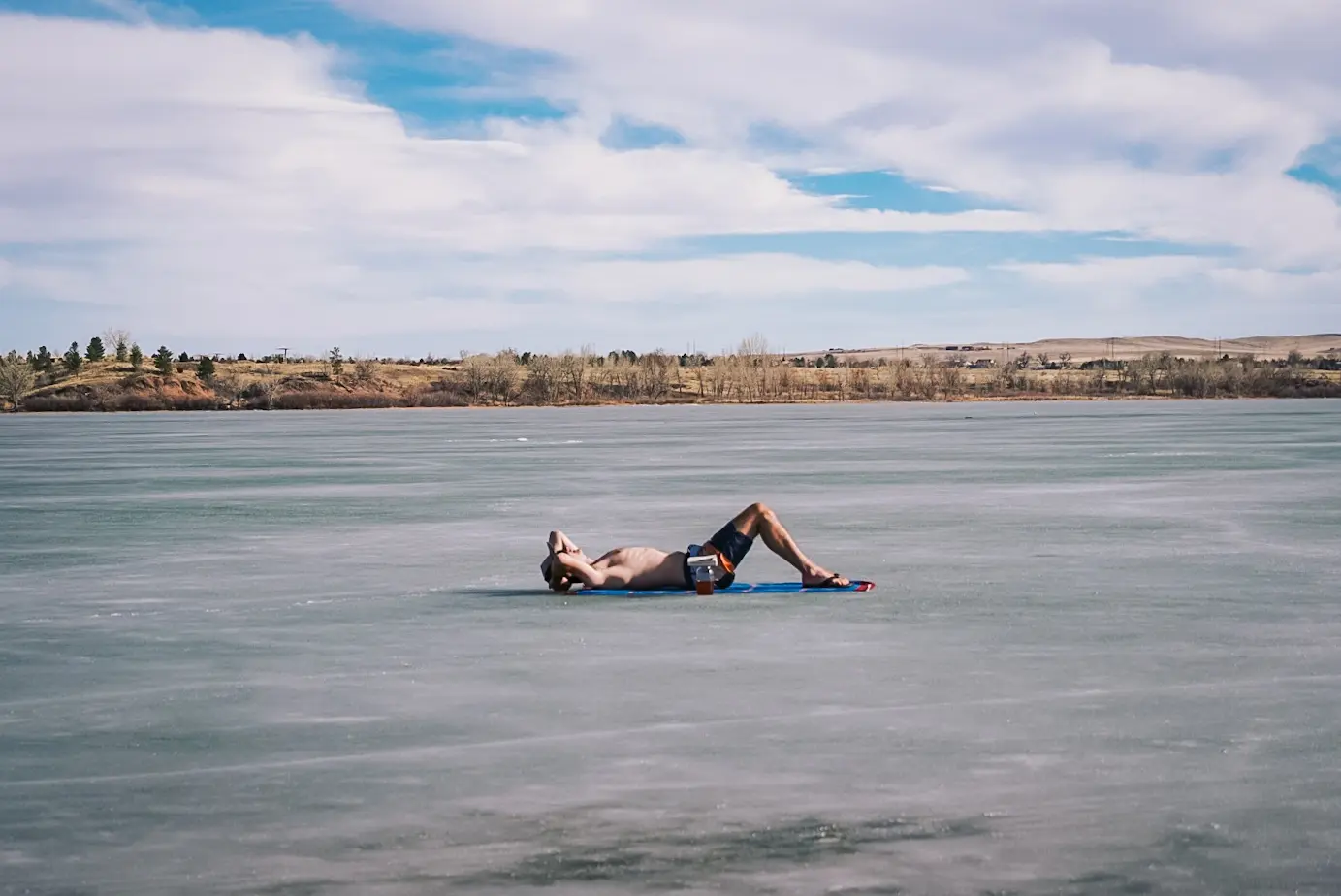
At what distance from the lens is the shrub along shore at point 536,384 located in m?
132

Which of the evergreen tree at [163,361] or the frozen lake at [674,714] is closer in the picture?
the frozen lake at [674,714]

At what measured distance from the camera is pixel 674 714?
8047 mm

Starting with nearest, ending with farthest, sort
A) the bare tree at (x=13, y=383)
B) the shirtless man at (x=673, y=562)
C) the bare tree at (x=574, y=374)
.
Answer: the shirtless man at (x=673, y=562) < the bare tree at (x=13, y=383) < the bare tree at (x=574, y=374)

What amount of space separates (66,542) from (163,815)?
12245mm

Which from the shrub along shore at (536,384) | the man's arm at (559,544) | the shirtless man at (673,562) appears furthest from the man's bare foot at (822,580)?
the shrub along shore at (536,384)

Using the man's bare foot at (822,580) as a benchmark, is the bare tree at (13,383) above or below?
above

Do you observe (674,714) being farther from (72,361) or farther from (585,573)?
(72,361)

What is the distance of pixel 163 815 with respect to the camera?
Result: 6273 millimetres

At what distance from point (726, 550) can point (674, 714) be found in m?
4.54

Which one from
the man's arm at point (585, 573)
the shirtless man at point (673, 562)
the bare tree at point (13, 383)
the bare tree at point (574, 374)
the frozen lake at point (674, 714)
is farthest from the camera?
the bare tree at point (574, 374)

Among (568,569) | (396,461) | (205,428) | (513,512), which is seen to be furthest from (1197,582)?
(205,428)

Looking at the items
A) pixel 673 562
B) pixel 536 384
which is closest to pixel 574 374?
pixel 536 384

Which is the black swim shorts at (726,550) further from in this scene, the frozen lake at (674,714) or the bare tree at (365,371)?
the bare tree at (365,371)

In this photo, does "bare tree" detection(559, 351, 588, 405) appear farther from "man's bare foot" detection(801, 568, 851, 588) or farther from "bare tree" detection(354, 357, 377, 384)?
"man's bare foot" detection(801, 568, 851, 588)
